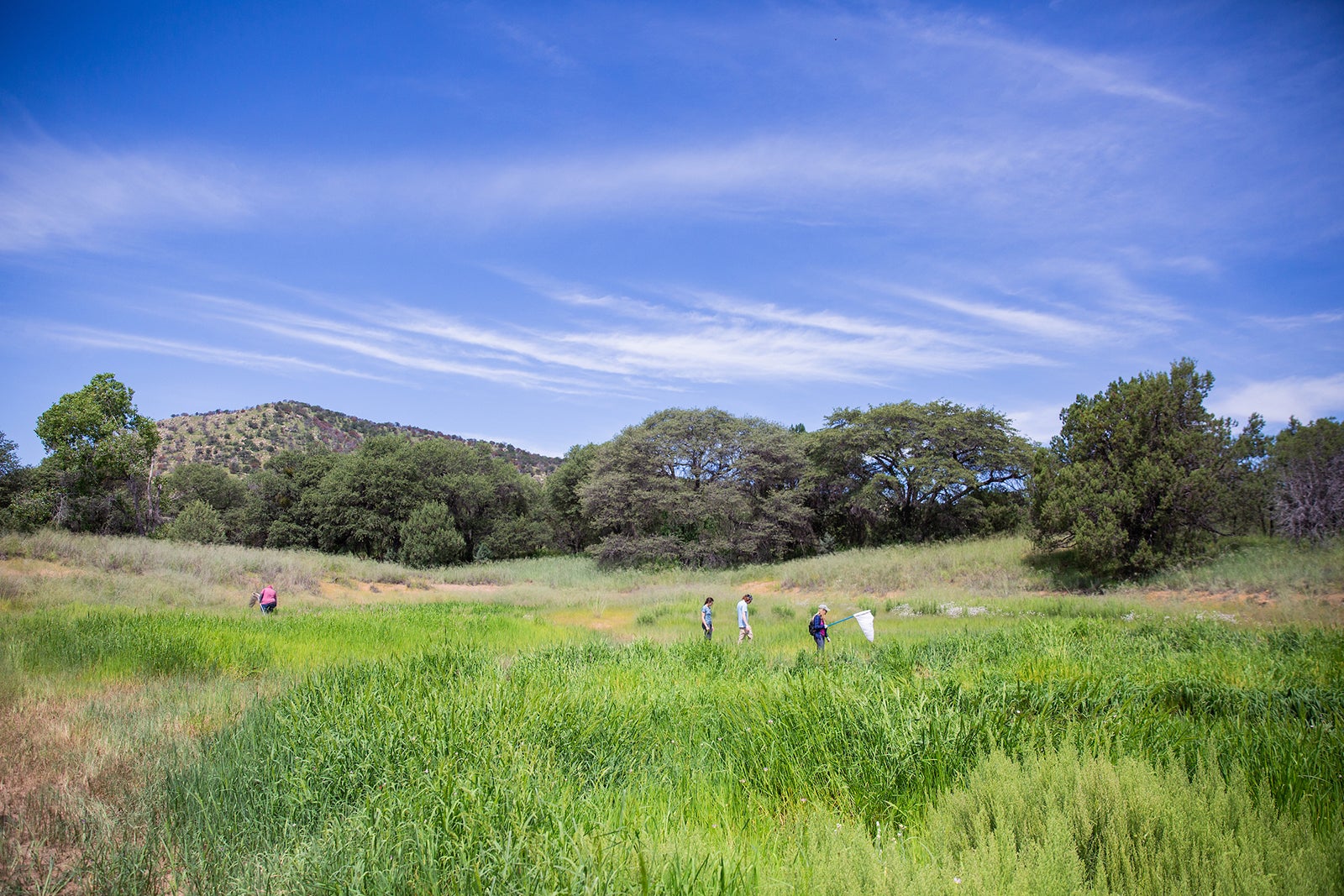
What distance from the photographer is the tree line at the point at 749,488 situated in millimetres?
23172

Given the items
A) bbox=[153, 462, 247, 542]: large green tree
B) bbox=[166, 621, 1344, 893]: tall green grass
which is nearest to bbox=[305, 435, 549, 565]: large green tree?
bbox=[153, 462, 247, 542]: large green tree

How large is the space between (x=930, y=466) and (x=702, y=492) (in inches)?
596

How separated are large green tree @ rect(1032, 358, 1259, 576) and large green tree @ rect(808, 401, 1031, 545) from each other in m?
13.9

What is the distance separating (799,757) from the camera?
16.0ft

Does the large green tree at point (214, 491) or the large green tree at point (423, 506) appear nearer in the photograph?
the large green tree at point (423, 506)

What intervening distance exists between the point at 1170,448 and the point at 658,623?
19956mm

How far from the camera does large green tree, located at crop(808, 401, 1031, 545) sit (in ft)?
130

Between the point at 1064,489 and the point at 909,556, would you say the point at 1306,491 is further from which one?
the point at 909,556

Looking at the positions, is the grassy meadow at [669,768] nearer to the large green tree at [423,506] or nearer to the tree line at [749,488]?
the tree line at [749,488]

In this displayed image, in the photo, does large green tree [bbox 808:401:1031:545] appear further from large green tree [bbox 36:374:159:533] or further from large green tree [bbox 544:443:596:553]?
large green tree [bbox 36:374:159:533]

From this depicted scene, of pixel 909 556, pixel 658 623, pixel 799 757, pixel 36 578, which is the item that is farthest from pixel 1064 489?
pixel 36 578

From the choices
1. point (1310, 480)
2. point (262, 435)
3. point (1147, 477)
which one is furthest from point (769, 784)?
point (262, 435)

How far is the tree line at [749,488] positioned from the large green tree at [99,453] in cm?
10

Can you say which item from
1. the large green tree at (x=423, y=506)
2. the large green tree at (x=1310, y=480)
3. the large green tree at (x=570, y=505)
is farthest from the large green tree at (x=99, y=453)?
the large green tree at (x=1310, y=480)
